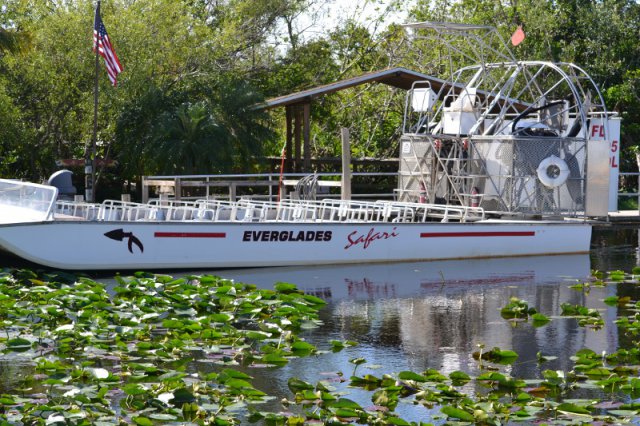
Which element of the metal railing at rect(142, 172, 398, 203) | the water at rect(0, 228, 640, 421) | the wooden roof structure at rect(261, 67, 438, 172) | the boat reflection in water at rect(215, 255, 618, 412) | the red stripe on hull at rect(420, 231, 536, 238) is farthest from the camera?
the wooden roof structure at rect(261, 67, 438, 172)

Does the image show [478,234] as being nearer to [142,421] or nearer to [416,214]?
[416,214]

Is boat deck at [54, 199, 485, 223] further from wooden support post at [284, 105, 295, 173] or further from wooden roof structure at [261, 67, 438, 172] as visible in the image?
wooden support post at [284, 105, 295, 173]

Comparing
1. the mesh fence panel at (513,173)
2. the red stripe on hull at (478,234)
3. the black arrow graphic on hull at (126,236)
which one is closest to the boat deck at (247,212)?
the red stripe on hull at (478,234)

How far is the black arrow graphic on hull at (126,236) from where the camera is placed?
18.8 meters

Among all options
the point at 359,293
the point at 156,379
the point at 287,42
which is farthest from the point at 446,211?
the point at 287,42

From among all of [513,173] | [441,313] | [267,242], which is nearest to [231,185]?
[267,242]

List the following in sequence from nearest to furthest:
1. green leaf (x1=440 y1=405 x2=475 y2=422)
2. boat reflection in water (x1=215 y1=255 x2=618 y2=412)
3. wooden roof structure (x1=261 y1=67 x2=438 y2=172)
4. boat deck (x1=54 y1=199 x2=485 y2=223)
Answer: green leaf (x1=440 y1=405 x2=475 y2=422)
boat reflection in water (x1=215 y1=255 x2=618 y2=412)
boat deck (x1=54 y1=199 x2=485 y2=223)
wooden roof structure (x1=261 y1=67 x2=438 y2=172)

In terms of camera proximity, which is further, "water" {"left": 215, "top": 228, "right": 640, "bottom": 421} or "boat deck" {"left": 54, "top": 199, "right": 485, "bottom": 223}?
"boat deck" {"left": 54, "top": 199, "right": 485, "bottom": 223}

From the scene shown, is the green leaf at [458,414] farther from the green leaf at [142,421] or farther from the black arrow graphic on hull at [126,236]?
the black arrow graphic on hull at [126,236]

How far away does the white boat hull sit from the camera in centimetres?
1838

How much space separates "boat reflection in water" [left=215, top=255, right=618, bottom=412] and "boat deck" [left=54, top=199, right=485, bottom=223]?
1.17 meters

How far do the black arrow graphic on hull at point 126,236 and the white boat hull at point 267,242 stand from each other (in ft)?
0.06

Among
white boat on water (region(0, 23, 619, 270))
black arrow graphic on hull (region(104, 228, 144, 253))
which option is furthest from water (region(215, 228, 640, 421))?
black arrow graphic on hull (region(104, 228, 144, 253))

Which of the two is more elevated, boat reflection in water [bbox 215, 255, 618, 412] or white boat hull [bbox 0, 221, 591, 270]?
white boat hull [bbox 0, 221, 591, 270]
